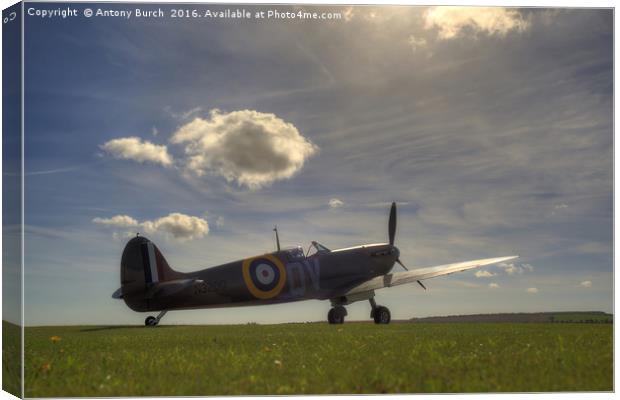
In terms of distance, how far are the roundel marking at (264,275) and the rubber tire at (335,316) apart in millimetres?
2024

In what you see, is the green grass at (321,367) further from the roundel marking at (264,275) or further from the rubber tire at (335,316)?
the rubber tire at (335,316)

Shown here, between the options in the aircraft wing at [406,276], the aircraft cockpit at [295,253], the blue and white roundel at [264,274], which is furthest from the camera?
the aircraft wing at [406,276]

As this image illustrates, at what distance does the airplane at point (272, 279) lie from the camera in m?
17.8

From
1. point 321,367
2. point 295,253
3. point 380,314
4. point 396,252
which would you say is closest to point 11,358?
point 321,367

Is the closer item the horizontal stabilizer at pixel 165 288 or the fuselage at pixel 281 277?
the horizontal stabilizer at pixel 165 288

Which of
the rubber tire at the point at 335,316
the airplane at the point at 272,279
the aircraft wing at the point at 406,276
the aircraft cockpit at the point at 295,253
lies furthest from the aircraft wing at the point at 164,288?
the aircraft wing at the point at 406,276

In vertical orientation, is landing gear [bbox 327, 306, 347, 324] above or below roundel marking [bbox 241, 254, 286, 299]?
below

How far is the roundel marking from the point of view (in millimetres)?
19438

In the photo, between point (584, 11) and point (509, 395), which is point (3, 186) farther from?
point (584, 11)

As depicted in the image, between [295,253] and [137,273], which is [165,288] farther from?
[295,253]

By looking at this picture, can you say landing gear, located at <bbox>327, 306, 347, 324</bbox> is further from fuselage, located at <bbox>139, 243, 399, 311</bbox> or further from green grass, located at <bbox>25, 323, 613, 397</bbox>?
green grass, located at <bbox>25, 323, 613, 397</bbox>

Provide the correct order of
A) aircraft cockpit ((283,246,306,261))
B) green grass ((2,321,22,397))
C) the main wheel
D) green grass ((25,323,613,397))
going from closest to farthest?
green grass ((25,323,613,397)), green grass ((2,321,22,397)), aircraft cockpit ((283,246,306,261)), the main wheel

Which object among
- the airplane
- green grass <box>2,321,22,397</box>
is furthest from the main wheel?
green grass <box>2,321,22,397</box>

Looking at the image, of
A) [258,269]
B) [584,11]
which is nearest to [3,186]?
[584,11]
